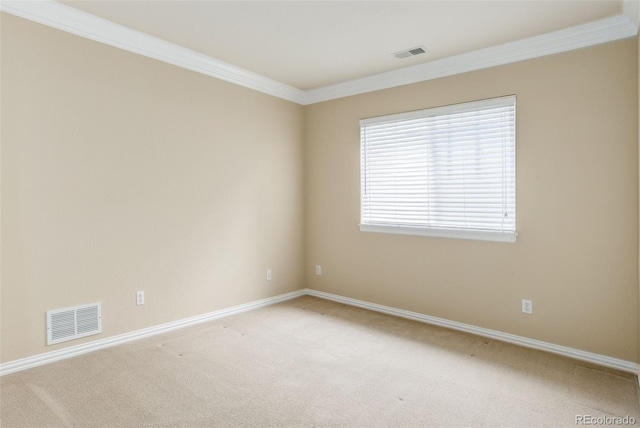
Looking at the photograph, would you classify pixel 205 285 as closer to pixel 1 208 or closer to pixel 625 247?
pixel 1 208

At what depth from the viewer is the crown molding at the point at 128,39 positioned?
2771 mm

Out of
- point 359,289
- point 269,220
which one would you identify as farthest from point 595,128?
point 269,220

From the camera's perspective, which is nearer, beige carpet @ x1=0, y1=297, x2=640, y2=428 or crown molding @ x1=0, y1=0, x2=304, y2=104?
beige carpet @ x1=0, y1=297, x2=640, y2=428

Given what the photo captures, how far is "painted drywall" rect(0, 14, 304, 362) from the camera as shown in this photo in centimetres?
277

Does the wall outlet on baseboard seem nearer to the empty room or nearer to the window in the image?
the empty room

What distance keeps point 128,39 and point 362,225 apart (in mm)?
2901

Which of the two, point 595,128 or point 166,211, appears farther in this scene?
point 166,211

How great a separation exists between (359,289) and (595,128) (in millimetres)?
2739

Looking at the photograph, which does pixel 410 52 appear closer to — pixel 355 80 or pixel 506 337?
pixel 355 80

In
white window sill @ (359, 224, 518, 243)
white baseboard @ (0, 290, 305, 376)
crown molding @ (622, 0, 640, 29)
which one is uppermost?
crown molding @ (622, 0, 640, 29)

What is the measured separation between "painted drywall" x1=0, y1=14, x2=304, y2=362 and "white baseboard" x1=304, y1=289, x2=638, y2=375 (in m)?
1.17

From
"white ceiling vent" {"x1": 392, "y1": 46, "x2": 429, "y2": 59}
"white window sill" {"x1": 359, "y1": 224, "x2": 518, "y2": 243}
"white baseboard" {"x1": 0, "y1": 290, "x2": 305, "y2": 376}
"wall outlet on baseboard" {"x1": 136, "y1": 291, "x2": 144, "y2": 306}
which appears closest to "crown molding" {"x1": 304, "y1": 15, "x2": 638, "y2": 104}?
"white ceiling vent" {"x1": 392, "y1": 46, "x2": 429, "y2": 59}

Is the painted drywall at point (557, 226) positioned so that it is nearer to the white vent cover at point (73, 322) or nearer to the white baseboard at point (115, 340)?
the white baseboard at point (115, 340)

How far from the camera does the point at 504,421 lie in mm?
2199
